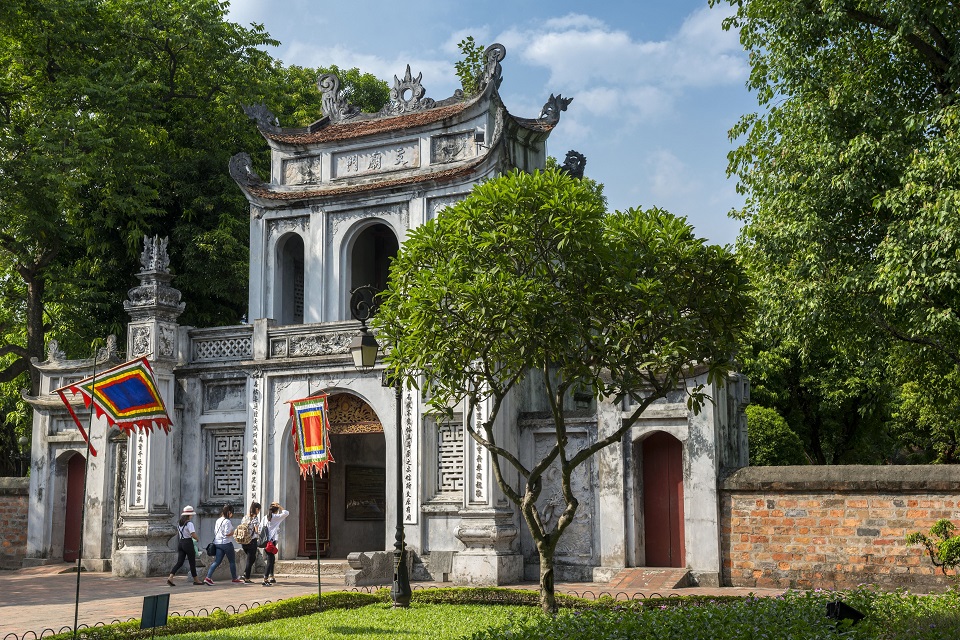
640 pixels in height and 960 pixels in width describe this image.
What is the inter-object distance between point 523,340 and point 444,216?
6.23 ft

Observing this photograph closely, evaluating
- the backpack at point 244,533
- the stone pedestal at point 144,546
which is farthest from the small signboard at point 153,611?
the stone pedestal at point 144,546

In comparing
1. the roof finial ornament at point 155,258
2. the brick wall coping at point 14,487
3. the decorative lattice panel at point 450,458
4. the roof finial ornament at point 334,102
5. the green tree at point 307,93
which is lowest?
the brick wall coping at point 14,487

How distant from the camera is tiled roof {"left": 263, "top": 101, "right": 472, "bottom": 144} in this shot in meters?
20.8

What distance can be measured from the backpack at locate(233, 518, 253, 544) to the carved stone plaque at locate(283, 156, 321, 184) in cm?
753

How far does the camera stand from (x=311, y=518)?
20844 millimetres

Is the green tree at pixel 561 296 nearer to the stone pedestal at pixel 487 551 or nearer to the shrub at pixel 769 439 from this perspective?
the stone pedestal at pixel 487 551

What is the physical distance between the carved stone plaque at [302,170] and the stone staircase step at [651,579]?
1068 centimetres

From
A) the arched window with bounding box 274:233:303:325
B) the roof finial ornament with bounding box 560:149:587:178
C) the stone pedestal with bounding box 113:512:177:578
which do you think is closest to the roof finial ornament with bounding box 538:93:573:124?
the roof finial ornament with bounding box 560:149:587:178

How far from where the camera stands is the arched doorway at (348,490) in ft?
66.6

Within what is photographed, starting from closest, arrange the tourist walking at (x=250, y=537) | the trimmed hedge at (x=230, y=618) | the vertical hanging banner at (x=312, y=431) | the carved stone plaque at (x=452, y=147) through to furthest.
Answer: the trimmed hedge at (x=230, y=618)
the vertical hanging banner at (x=312, y=431)
the tourist walking at (x=250, y=537)
the carved stone plaque at (x=452, y=147)

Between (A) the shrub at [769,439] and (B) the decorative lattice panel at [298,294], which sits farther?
(A) the shrub at [769,439]

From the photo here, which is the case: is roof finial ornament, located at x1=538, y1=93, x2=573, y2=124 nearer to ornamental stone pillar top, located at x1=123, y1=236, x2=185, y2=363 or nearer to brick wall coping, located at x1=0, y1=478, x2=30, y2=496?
ornamental stone pillar top, located at x1=123, y1=236, x2=185, y2=363

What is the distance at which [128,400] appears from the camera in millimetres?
11516

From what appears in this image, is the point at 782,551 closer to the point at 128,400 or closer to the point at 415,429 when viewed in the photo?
the point at 415,429
